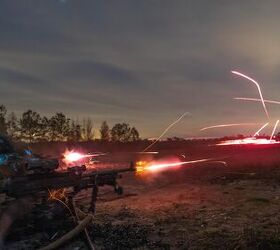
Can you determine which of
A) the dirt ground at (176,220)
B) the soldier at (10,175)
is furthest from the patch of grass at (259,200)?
the soldier at (10,175)

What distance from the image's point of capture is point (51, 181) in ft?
55.3

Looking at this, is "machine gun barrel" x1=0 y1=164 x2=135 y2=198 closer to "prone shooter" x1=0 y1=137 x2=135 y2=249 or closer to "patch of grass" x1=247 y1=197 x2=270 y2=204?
"prone shooter" x1=0 y1=137 x2=135 y2=249

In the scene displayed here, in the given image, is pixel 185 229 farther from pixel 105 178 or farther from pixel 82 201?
pixel 82 201

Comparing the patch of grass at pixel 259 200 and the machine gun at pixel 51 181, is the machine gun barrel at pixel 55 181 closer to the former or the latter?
the machine gun at pixel 51 181

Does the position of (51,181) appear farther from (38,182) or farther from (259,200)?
(259,200)

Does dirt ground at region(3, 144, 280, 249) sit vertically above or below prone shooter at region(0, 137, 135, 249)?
below

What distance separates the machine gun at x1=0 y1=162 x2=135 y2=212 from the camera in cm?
1542

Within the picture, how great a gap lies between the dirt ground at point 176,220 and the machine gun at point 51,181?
0.97 meters

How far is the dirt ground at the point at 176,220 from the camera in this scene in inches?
580

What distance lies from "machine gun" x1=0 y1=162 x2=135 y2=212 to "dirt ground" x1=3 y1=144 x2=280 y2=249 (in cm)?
97

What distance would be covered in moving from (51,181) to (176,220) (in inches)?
177

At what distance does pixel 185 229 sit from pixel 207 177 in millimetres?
14342

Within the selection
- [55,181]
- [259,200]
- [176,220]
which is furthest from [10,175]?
[259,200]

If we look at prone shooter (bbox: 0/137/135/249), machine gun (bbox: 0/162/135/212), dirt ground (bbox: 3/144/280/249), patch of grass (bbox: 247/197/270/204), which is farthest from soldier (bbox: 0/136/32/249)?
patch of grass (bbox: 247/197/270/204)
